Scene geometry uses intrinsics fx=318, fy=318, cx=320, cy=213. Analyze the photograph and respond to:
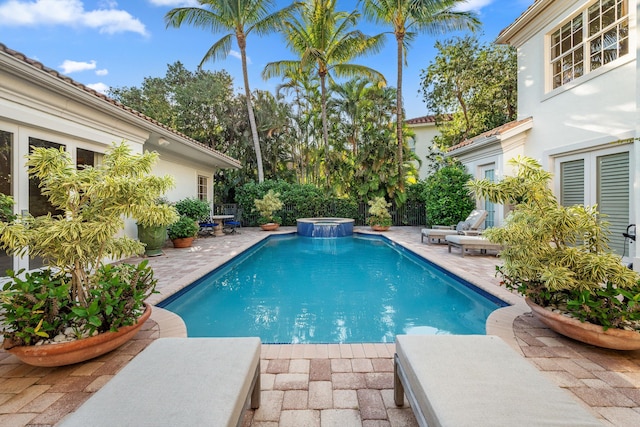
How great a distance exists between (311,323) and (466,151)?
10.4 m

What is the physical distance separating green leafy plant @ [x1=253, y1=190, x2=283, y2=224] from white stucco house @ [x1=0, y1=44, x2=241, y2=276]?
7.52 metres

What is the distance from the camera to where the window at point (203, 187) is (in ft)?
48.5

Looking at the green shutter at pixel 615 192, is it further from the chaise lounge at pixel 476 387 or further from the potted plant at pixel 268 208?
the potted plant at pixel 268 208

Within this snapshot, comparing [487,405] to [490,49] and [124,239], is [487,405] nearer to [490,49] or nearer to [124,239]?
[124,239]

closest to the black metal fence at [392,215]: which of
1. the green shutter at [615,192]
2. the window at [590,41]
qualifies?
the window at [590,41]

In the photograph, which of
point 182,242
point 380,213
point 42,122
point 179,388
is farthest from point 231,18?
point 179,388

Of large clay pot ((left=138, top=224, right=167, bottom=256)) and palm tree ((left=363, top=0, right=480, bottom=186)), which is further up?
palm tree ((left=363, top=0, right=480, bottom=186))

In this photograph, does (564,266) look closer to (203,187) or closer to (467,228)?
(467,228)

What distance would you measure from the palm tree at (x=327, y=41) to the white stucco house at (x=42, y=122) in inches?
430

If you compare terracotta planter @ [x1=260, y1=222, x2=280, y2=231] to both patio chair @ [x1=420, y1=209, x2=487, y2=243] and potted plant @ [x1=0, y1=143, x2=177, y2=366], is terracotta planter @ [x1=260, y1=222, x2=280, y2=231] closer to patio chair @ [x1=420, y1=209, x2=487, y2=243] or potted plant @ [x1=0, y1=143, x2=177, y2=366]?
patio chair @ [x1=420, y1=209, x2=487, y2=243]

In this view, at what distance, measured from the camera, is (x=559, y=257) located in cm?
344

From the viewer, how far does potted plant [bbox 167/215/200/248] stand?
9.71m

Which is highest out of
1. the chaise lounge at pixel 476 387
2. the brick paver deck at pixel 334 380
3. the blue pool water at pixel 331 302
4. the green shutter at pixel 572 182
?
the green shutter at pixel 572 182

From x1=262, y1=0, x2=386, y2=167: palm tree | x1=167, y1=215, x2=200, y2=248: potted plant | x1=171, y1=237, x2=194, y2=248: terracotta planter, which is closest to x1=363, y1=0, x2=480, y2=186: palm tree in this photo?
x1=262, y1=0, x2=386, y2=167: palm tree
